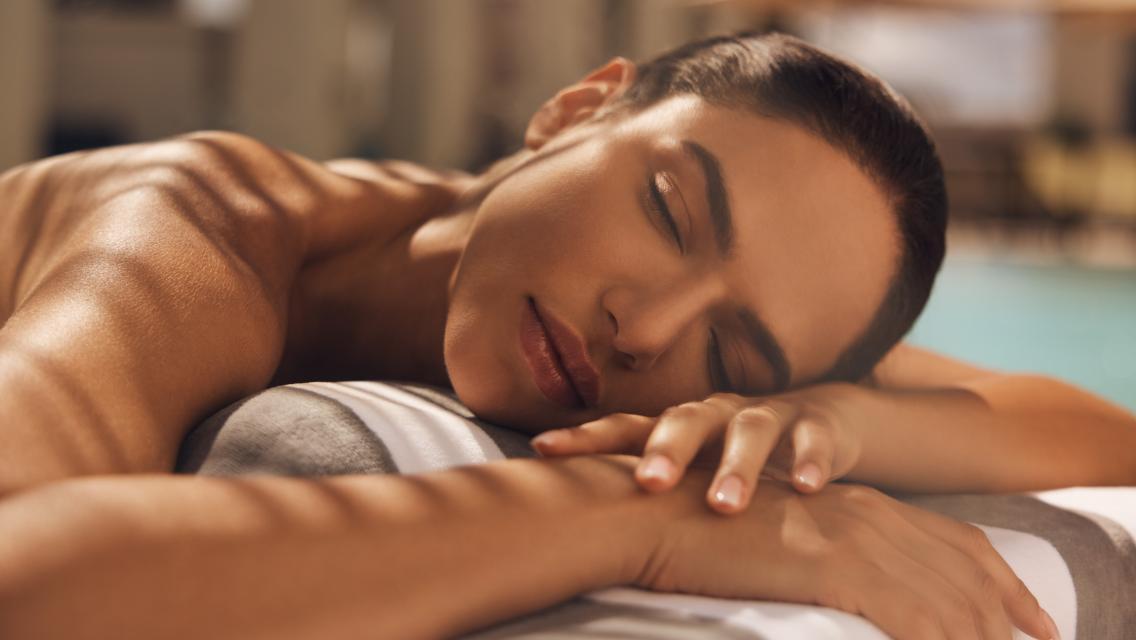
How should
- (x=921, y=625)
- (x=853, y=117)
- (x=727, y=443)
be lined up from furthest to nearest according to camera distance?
(x=853, y=117), (x=727, y=443), (x=921, y=625)

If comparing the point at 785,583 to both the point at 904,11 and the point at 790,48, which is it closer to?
the point at 790,48

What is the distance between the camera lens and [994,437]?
1.34 m

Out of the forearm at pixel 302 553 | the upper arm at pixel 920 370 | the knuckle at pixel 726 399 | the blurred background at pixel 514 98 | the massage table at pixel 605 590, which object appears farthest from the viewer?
the blurred background at pixel 514 98

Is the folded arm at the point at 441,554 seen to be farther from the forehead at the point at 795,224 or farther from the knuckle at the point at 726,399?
the forehead at the point at 795,224

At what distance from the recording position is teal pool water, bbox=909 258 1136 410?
15.9ft

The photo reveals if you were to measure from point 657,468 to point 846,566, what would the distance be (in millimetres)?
168

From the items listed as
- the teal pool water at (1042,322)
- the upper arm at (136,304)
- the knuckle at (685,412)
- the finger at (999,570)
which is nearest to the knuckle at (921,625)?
the finger at (999,570)

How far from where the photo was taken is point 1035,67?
1492cm

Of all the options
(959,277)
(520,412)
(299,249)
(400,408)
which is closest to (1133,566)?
(520,412)

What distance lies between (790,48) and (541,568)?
0.85 m

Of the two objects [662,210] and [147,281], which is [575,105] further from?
[147,281]

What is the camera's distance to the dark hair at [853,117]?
1271 millimetres

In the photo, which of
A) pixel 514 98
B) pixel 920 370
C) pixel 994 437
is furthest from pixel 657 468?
pixel 514 98

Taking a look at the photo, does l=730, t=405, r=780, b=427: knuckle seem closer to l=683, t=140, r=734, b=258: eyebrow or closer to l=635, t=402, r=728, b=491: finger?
l=635, t=402, r=728, b=491: finger
